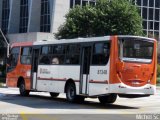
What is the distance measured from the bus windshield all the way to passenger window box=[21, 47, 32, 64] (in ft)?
27.3

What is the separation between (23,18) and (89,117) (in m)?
65.6

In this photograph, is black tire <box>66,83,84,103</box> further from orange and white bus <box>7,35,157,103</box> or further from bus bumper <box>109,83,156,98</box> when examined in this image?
bus bumper <box>109,83,156,98</box>

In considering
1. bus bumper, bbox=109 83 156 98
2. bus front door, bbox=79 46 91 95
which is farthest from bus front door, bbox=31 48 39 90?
bus bumper, bbox=109 83 156 98

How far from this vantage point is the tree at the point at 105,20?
53875 mm

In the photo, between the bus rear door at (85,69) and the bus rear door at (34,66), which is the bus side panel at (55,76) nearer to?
the bus rear door at (85,69)

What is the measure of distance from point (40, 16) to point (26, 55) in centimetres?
5019

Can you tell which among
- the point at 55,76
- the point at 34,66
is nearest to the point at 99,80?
the point at 55,76

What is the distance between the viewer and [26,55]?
28453 mm

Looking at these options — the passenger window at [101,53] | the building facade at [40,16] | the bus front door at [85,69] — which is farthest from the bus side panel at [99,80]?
the building facade at [40,16]

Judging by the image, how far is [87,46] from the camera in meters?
22.6

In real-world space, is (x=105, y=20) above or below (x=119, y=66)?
above

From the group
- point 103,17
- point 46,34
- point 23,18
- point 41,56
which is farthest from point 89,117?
point 23,18

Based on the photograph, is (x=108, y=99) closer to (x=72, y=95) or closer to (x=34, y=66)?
(x=72, y=95)

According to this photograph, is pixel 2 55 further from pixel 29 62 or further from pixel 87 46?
pixel 87 46
